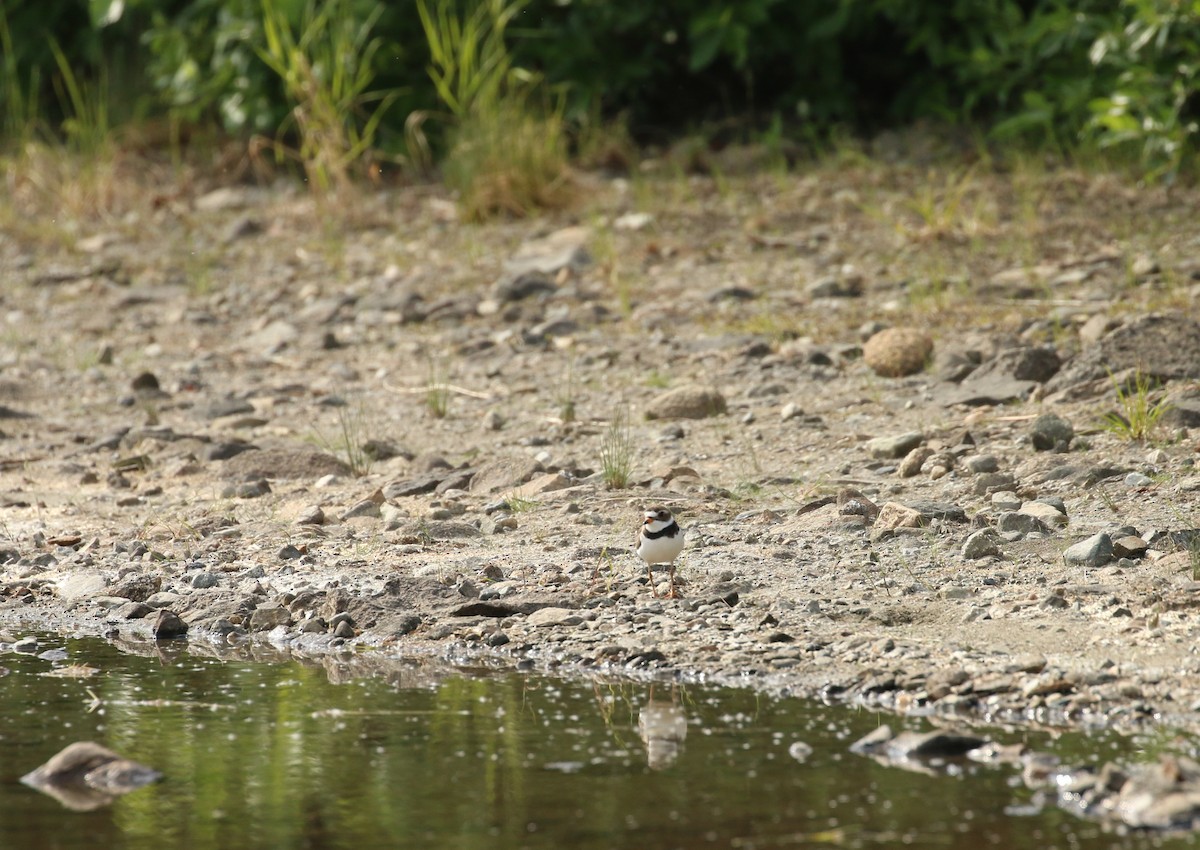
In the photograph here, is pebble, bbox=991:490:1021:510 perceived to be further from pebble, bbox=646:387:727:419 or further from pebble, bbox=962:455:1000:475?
pebble, bbox=646:387:727:419

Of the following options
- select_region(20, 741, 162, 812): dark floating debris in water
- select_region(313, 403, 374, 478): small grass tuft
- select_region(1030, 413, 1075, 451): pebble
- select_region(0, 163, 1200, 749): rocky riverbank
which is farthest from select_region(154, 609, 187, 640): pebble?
select_region(1030, 413, 1075, 451): pebble

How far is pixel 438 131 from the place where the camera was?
9.60m

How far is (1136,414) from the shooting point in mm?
5230

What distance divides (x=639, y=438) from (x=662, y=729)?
2.49m

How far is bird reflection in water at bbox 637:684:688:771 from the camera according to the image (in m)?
3.34

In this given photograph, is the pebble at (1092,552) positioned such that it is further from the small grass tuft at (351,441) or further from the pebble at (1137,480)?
the small grass tuft at (351,441)

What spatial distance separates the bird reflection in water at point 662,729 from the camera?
334 centimetres

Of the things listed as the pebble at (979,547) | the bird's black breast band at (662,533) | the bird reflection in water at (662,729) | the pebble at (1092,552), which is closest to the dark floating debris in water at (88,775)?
the bird reflection in water at (662,729)

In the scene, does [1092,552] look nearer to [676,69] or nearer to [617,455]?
[617,455]

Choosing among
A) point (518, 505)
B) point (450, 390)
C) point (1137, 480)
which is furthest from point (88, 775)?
point (450, 390)

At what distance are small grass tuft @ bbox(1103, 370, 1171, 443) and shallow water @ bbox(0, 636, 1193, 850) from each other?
209 centimetres

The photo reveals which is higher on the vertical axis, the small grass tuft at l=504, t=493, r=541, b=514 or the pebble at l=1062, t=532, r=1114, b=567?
the pebble at l=1062, t=532, r=1114, b=567

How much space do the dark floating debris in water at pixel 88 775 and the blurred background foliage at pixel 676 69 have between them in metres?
5.85

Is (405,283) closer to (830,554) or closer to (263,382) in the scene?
(263,382)
